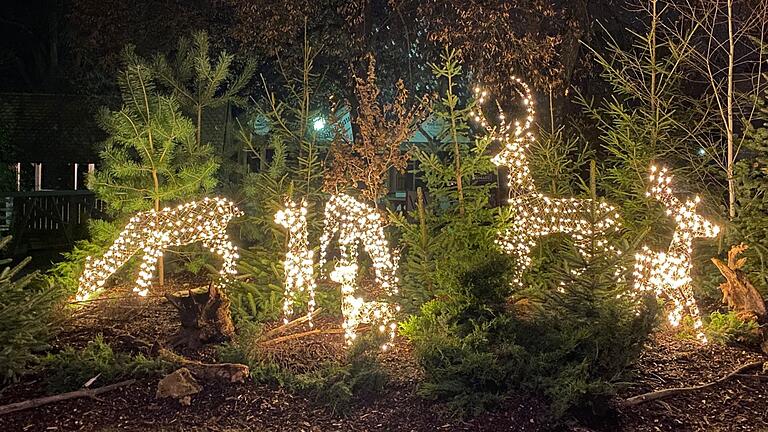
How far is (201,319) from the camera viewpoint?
7.27 meters

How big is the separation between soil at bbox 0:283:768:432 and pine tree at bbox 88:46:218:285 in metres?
3.31

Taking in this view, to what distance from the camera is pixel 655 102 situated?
1008 cm

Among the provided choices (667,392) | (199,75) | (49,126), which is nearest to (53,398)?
(667,392)

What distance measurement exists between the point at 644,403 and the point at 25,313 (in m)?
4.98

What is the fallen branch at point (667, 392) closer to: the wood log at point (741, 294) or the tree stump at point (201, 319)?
the wood log at point (741, 294)

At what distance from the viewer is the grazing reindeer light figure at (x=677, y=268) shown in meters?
7.87

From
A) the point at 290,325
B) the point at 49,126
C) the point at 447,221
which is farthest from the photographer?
the point at 49,126

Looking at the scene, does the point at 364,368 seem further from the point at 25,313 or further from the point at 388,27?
the point at 388,27

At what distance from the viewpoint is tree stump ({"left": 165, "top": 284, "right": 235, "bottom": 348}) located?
7.26 m

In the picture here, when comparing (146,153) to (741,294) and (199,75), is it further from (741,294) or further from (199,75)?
(741,294)

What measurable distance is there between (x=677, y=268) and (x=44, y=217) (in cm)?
1264

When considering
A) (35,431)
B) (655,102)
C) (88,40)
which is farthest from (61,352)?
(88,40)

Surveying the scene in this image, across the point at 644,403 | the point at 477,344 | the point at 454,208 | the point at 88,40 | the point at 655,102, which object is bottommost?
the point at 644,403

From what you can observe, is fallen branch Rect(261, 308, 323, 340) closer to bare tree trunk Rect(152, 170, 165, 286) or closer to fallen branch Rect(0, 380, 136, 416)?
fallen branch Rect(0, 380, 136, 416)
